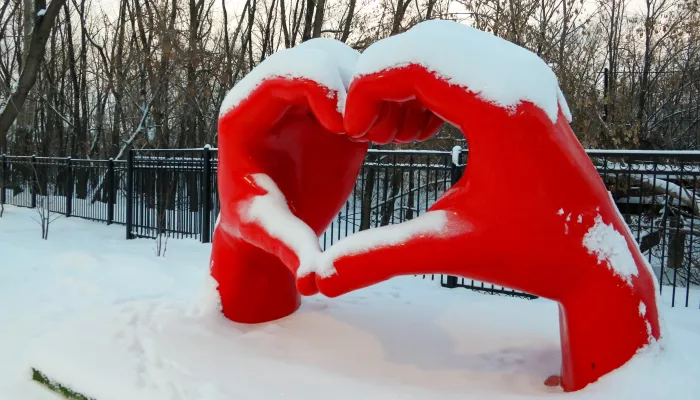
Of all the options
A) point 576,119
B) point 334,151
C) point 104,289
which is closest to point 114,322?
point 104,289

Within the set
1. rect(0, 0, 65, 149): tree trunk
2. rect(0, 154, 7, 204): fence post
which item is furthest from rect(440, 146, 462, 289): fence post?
rect(0, 154, 7, 204): fence post

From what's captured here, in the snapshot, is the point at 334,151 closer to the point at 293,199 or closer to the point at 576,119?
the point at 293,199

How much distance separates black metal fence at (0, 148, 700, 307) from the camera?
5.98 meters

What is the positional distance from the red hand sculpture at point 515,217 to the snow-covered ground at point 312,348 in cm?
29

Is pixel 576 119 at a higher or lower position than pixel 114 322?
higher

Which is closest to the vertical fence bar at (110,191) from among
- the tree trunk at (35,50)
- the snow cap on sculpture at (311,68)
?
the tree trunk at (35,50)

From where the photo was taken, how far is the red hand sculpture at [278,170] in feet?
10.8

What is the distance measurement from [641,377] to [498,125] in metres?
1.30

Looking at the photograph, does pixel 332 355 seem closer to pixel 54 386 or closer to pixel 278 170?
pixel 278 170

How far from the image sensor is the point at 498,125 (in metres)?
2.60

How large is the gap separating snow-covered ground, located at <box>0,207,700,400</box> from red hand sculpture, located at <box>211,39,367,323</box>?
10.9 inches

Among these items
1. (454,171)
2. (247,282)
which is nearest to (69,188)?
(454,171)

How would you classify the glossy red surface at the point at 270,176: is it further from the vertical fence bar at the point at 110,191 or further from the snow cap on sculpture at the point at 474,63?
the vertical fence bar at the point at 110,191

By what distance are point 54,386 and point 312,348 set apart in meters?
1.54
